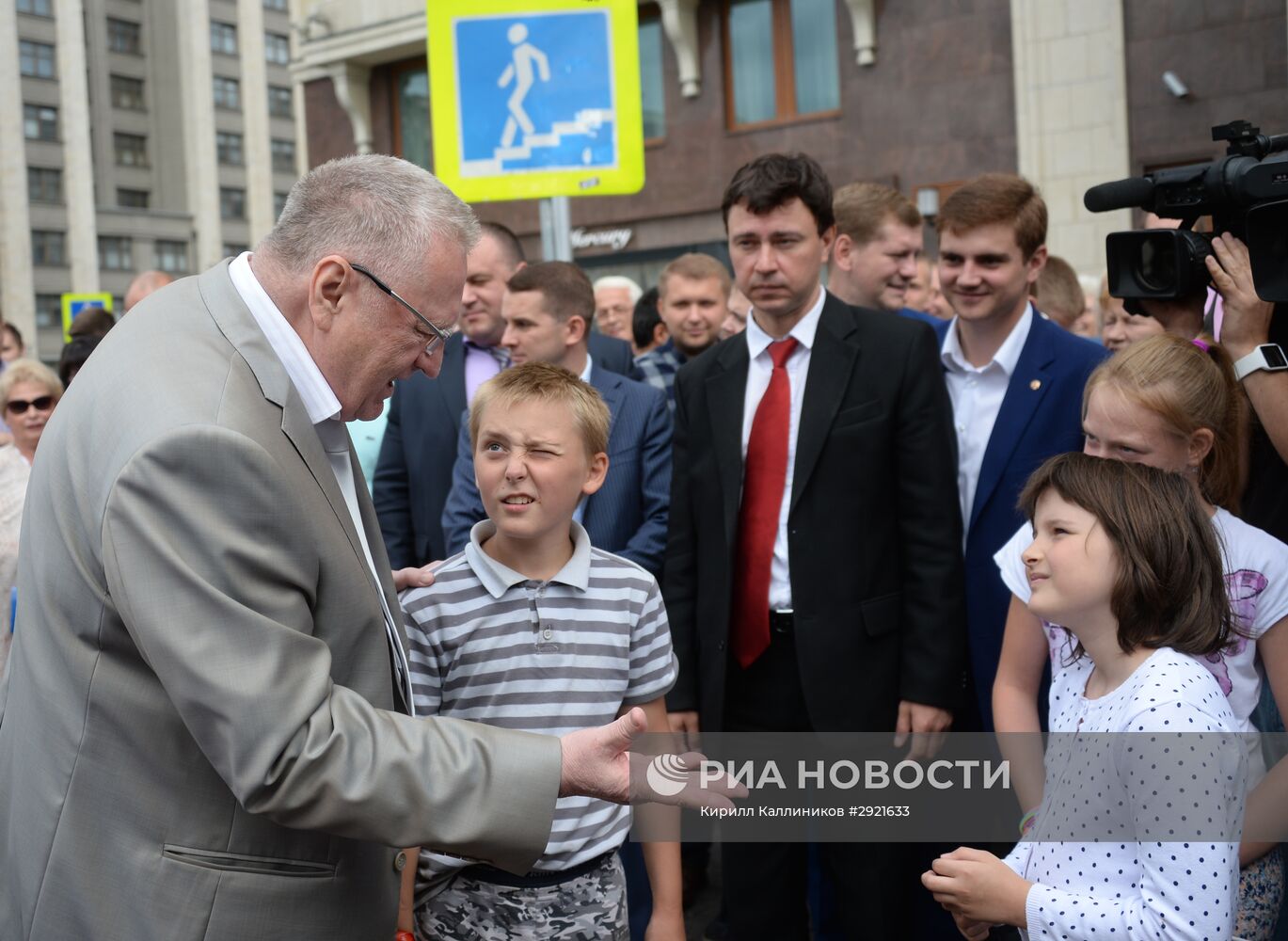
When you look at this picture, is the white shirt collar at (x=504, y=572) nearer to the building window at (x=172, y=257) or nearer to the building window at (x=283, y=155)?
the building window at (x=172, y=257)

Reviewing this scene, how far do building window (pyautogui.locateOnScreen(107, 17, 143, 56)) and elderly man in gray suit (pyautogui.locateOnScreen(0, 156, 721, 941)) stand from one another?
84.3 metres

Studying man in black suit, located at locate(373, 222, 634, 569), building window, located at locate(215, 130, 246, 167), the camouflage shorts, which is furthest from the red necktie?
building window, located at locate(215, 130, 246, 167)

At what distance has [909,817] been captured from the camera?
358cm

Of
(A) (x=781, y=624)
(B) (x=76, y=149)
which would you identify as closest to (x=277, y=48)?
(B) (x=76, y=149)

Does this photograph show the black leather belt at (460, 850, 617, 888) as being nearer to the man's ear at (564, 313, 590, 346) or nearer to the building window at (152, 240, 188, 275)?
the man's ear at (564, 313, 590, 346)

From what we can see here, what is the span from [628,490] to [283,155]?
83015 millimetres

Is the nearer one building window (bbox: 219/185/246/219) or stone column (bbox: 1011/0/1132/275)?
stone column (bbox: 1011/0/1132/275)

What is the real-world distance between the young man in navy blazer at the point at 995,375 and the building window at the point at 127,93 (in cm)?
8229

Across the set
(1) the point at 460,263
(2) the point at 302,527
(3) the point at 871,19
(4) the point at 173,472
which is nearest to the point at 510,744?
(2) the point at 302,527

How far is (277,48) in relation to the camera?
8056 centimetres

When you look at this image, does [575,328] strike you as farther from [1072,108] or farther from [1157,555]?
[1072,108]

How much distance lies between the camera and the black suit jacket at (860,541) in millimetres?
3420

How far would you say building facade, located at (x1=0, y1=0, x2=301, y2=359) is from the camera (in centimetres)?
6638

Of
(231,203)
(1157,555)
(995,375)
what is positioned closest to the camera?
(1157,555)
